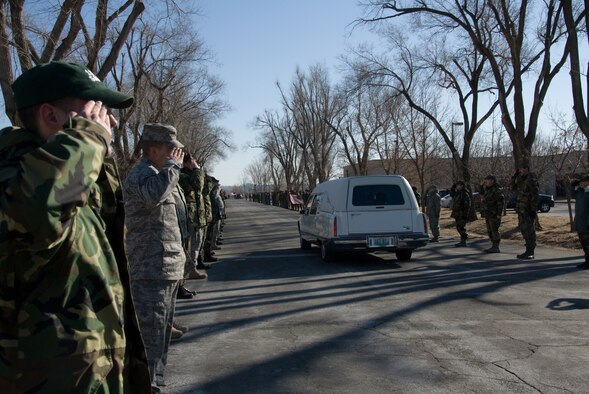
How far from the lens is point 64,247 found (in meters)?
1.55

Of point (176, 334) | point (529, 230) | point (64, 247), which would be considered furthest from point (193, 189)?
point (64, 247)

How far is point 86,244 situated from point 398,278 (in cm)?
814

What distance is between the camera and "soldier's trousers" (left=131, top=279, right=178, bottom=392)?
11.0ft

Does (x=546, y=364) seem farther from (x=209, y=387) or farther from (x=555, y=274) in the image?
(x=555, y=274)

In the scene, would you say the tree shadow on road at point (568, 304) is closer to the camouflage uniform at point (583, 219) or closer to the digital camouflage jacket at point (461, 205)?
the camouflage uniform at point (583, 219)

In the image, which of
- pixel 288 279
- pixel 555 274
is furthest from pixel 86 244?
pixel 555 274

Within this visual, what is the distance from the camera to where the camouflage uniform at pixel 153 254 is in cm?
330

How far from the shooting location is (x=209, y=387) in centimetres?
422

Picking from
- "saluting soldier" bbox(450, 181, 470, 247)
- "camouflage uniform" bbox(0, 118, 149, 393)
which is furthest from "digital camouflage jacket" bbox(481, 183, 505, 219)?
"camouflage uniform" bbox(0, 118, 149, 393)

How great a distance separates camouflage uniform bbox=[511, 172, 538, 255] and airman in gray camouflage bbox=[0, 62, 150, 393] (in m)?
11.2

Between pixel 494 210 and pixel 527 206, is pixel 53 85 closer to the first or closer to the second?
pixel 527 206

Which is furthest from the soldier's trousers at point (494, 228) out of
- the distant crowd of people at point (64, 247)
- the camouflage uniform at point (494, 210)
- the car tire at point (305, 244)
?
the distant crowd of people at point (64, 247)

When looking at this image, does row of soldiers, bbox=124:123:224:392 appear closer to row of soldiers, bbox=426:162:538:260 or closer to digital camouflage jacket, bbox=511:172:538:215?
row of soldiers, bbox=426:162:538:260

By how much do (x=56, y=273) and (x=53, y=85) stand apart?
618mm
